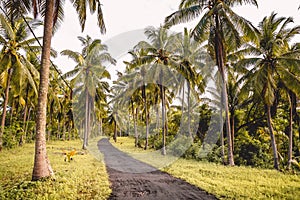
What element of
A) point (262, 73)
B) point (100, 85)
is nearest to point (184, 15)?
point (262, 73)

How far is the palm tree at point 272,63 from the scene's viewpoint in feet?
43.3

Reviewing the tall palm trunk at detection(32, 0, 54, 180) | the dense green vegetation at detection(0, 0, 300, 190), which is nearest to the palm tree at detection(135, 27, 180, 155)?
the dense green vegetation at detection(0, 0, 300, 190)

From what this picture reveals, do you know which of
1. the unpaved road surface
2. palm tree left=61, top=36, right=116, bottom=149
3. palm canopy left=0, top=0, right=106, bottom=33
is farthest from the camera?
palm tree left=61, top=36, right=116, bottom=149

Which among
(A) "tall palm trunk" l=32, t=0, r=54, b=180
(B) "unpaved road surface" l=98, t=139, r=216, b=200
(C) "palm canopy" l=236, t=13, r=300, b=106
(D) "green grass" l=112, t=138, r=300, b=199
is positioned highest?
(C) "palm canopy" l=236, t=13, r=300, b=106

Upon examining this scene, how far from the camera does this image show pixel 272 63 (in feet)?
46.8

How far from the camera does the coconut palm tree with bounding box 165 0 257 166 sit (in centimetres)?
1238

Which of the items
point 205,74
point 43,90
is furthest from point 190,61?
point 43,90

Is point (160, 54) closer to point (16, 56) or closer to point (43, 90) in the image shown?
point (16, 56)

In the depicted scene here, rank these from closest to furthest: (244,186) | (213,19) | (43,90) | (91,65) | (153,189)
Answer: (153,189)
(43,90)
(244,186)
(213,19)
(91,65)

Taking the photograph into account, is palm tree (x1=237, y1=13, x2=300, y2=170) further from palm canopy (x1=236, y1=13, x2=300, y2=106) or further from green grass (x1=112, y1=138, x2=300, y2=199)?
green grass (x1=112, y1=138, x2=300, y2=199)

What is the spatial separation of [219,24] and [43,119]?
11240 mm

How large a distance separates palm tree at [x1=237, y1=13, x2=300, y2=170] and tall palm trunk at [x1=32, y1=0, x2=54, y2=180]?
1070 cm

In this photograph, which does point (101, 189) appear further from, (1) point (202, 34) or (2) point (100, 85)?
(2) point (100, 85)

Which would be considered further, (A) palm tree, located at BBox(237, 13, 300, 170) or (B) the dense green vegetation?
(A) palm tree, located at BBox(237, 13, 300, 170)
